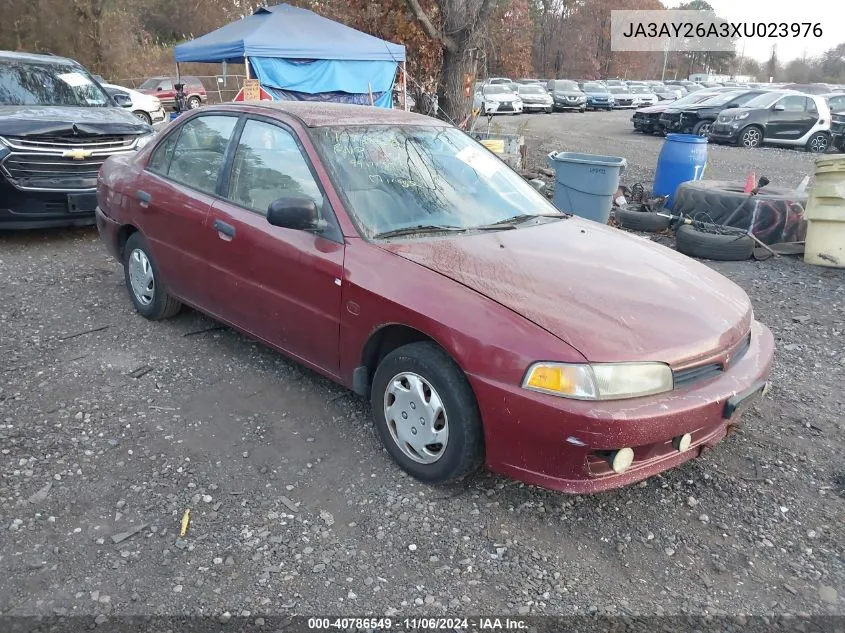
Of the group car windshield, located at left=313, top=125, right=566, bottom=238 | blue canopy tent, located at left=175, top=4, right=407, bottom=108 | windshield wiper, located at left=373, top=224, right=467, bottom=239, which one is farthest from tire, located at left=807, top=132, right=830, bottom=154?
windshield wiper, located at left=373, top=224, right=467, bottom=239

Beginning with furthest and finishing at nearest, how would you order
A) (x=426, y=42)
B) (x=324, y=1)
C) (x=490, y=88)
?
(x=490, y=88)
(x=324, y=1)
(x=426, y=42)

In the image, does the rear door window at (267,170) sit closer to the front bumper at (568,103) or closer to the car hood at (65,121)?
the car hood at (65,121)

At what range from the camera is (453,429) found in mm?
2760

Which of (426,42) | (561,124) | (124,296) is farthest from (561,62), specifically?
(124,296)

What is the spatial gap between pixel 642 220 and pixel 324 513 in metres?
6.38

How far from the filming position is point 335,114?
3795mm

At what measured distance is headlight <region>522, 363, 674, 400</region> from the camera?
2.48m

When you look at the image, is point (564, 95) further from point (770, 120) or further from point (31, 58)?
point (31, 58)

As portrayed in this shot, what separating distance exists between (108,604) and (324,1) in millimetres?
20448

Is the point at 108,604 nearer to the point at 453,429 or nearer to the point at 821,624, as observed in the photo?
the point at 453,429

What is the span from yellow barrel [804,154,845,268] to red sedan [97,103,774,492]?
3.82 metres

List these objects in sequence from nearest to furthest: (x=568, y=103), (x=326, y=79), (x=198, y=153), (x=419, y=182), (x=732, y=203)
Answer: (x=419, y=182)
(x=198, y=153)
(x=732, y=203)
(x=326, y=79)
(x=568, y=103)

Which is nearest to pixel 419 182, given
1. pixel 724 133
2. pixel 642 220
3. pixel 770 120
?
pixel 642 220

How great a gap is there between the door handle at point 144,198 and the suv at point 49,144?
8.85 feet
